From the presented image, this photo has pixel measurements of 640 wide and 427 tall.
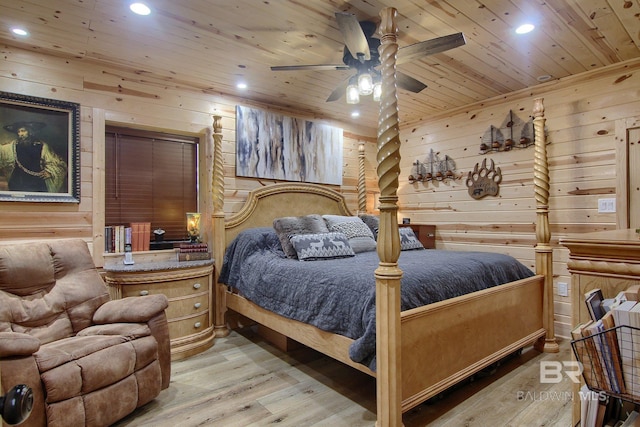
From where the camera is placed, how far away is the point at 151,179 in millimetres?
3494

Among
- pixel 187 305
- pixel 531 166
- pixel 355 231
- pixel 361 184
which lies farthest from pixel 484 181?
pixel 187 305

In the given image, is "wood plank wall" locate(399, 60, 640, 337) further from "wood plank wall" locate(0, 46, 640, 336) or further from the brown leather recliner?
the brown leather recliner

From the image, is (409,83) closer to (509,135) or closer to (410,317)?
(509,135)

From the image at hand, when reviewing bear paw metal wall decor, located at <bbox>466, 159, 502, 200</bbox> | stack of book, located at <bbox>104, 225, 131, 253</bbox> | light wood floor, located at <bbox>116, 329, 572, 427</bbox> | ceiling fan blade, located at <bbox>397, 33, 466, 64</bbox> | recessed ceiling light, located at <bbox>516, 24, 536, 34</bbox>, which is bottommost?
light wood floor, located at <bbox>116, 329, 572, 427</bbox>

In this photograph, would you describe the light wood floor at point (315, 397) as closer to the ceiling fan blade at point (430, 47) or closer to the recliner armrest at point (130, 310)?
the recliner armrest at point (130, 310)

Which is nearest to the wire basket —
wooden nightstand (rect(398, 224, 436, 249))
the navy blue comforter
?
the navy blue comforter

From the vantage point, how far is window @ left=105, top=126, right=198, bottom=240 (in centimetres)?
328

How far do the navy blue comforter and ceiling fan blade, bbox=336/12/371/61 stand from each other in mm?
1412

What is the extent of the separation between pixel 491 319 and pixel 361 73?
6.26 ft

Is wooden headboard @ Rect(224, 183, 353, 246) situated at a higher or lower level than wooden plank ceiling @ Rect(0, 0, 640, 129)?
lower

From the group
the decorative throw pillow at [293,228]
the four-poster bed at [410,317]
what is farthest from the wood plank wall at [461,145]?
the decorative throw pillow at [293,228]

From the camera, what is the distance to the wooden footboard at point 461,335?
188 centimetres

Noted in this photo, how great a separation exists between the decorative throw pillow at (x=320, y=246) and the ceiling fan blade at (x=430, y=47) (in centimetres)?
154

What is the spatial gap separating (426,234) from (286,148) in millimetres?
1996
